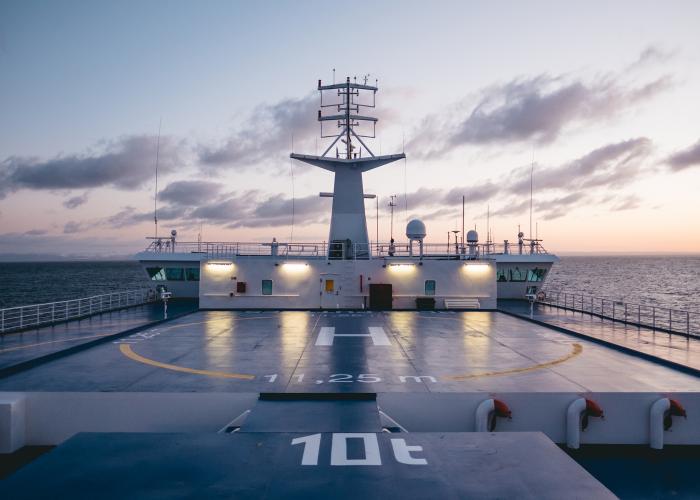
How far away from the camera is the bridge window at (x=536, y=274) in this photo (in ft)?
136

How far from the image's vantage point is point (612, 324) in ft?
88.0

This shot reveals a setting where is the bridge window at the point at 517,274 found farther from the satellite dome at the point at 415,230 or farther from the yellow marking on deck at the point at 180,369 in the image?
the yellow marking on deck at the point at 180,369

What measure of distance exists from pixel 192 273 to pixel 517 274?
28.5 m

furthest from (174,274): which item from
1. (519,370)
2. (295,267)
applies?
(519,370)

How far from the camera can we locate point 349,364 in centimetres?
1641

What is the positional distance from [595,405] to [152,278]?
3859 cm

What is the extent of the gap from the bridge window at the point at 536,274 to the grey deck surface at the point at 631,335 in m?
8.11

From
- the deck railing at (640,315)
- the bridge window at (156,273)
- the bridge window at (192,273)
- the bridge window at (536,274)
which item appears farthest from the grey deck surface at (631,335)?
the bridge window at (156,273)

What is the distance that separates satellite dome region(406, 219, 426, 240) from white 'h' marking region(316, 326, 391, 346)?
1300 cm

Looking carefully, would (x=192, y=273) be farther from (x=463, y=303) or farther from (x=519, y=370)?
(x=519, y=370)

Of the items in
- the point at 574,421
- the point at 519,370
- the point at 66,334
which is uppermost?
the point at 66,334

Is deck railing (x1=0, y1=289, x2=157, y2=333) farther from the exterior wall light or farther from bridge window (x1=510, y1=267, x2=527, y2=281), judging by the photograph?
bridge window (x1=510, y1=267, x2=527, y2=281)

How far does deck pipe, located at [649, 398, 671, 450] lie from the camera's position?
1127 centimetres

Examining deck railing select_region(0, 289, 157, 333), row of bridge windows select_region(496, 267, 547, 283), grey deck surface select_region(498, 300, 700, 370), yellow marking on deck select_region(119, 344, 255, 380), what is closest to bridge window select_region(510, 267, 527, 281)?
row of bridge windows select_region(496, 267, 547, 283)
